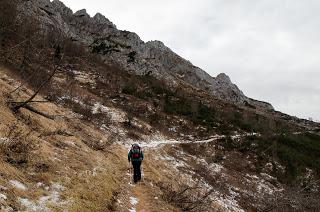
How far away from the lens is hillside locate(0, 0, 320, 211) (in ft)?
37.4

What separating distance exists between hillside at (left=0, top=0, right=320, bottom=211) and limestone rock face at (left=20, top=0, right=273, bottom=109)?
2.96ft

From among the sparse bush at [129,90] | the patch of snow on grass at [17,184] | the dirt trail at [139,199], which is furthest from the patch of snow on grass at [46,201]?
the sparse bush at [129,90]

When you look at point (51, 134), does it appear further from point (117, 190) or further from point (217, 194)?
point (217, 194)

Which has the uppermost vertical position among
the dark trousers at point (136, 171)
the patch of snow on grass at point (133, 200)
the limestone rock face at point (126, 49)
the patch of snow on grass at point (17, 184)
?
the limestone rock face at point (126, 49)

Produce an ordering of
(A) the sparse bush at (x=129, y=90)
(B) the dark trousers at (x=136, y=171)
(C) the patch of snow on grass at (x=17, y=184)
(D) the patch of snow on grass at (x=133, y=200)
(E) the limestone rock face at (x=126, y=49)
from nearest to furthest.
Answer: (C) the patch of snow on grass at (x=17, y=184) < (D) the patch of snow on grass at (x=133, y=200) < (B) the dark trousers at (x=136, y=171) < (A) the sparse bush at (x=129, y=90) < (E) the limestone rock face at (x=126, y=49)

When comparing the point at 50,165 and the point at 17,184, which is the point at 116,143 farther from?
the point at 17,184

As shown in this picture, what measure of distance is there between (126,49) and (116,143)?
6125 centimetres

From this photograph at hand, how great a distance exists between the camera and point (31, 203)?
28.9 feet

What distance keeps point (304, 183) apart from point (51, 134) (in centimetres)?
2784

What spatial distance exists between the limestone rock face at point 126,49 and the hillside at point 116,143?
90cm

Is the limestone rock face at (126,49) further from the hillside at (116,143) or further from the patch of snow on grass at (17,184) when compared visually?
the patch of snow on grass at (17,184)

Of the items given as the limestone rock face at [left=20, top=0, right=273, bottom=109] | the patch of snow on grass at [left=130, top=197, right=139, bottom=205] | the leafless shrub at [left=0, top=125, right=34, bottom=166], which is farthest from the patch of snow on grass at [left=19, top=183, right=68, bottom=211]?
the limestone rock face at [left=20, top=0, right=273, bottom=109]

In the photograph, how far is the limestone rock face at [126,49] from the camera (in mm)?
72625

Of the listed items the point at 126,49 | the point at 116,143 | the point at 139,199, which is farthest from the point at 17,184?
the point at 126,49
